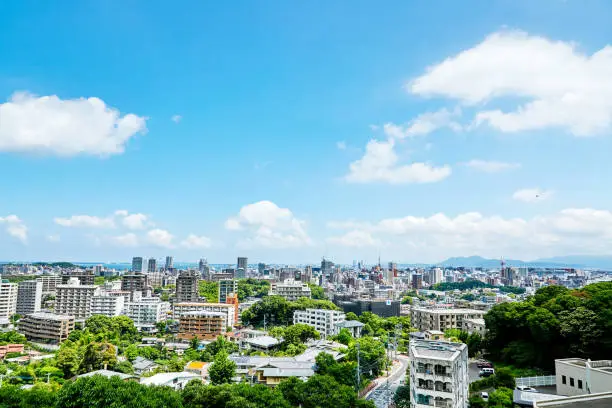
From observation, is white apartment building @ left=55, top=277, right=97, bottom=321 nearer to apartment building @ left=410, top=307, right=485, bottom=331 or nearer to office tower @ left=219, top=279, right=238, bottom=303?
office tower @ left=219, top=279, right=238, bottom=303

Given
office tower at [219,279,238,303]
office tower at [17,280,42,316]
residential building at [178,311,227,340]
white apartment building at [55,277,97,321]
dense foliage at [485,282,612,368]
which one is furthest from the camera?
office tower at [219,279,238,303]

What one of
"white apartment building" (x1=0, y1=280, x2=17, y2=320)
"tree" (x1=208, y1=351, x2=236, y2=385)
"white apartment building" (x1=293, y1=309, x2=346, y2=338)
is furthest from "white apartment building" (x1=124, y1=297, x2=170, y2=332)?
"tree" (x1=208, y1=351, x2=236, y2=385)

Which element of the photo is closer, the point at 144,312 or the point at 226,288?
the point at 144,312

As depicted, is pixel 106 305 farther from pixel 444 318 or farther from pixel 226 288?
pixel 444 318

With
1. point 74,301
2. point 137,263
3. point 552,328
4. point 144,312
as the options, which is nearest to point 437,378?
point 552,328

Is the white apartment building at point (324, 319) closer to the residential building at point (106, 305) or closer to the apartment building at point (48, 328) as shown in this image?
the apartment building at point (48, 328)

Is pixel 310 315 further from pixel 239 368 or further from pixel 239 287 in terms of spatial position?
pixel 239 287
